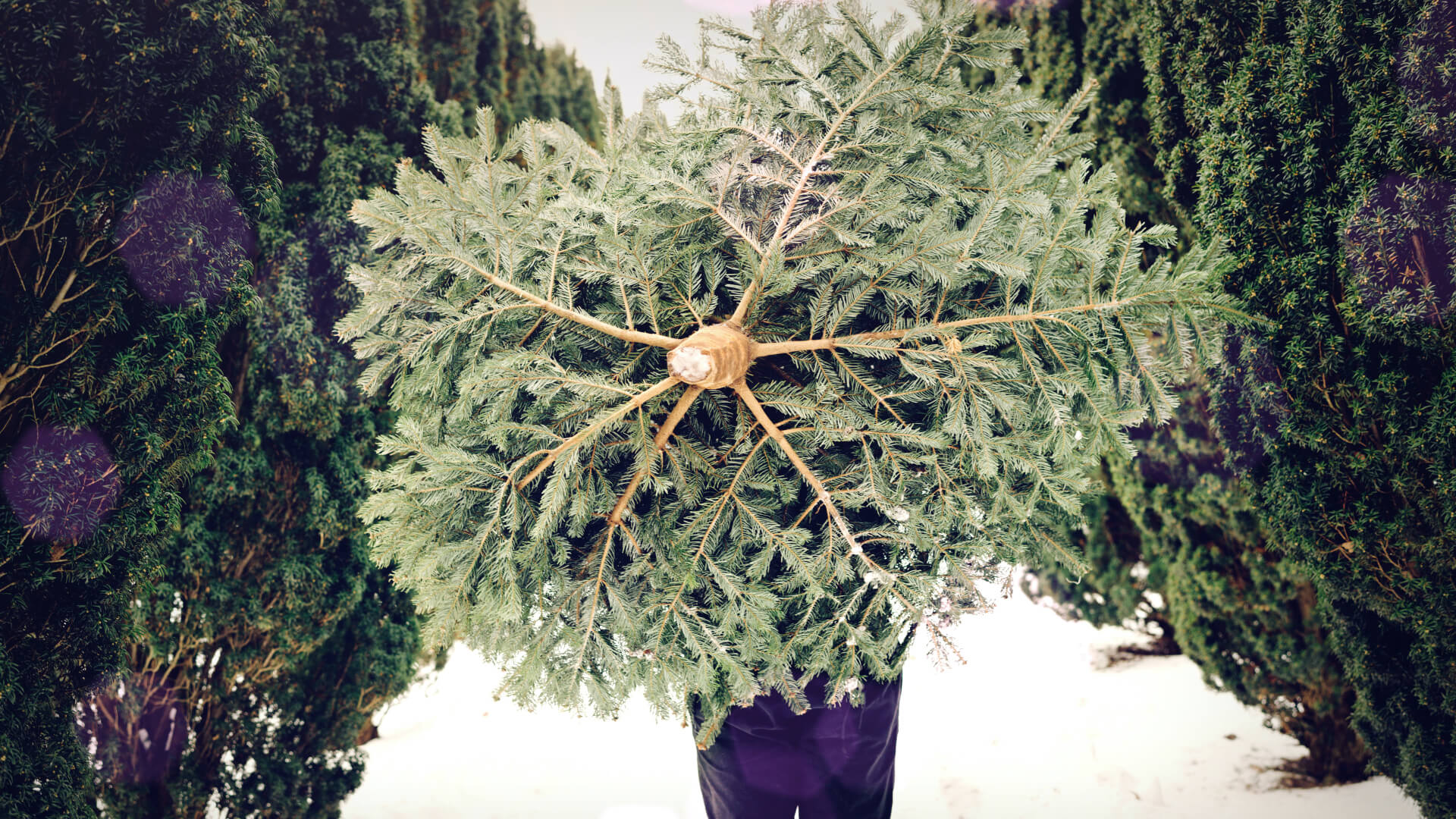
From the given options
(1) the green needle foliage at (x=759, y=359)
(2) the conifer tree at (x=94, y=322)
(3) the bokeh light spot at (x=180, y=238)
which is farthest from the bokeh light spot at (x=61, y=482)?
(1) the green needle foliage at (x=759, y=359)

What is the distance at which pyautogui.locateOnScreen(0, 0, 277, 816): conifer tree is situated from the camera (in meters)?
1.86

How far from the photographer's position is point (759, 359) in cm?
162

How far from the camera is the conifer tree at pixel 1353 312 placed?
179cm

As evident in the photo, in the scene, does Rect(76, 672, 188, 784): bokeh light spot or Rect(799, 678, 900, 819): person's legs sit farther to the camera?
Rect(76, 672, 188, 784): bokeh light spot

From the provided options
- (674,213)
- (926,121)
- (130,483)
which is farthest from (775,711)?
(130,483)

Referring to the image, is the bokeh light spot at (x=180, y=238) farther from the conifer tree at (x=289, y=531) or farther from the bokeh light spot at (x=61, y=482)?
the bokeh light spot at (x=61, y=482)

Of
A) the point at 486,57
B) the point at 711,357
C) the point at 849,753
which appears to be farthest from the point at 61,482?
the point at 486,57

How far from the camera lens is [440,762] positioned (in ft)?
Result: 11.8

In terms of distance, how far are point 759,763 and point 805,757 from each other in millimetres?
130

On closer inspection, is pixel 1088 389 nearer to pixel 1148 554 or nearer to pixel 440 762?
pixel 1148 554

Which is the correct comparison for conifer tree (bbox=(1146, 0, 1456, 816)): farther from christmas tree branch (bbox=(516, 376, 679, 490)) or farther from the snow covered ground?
christmas tree branch (bbox=(516, 376, 679, 490))

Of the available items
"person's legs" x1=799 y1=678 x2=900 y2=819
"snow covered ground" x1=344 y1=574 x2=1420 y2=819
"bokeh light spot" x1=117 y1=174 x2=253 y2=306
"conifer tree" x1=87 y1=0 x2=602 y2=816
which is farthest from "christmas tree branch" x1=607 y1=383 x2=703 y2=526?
"conifer tree" x1=87 y1=0 x2=602 y2=816

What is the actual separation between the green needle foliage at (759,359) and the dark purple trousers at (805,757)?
0.67 ft

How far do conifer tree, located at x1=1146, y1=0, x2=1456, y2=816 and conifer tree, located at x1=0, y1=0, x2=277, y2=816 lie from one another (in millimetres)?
3218
